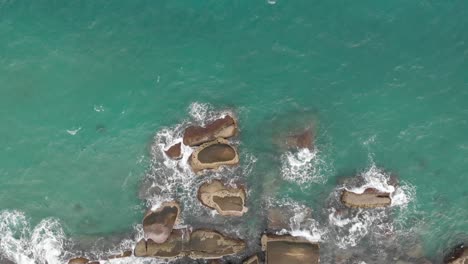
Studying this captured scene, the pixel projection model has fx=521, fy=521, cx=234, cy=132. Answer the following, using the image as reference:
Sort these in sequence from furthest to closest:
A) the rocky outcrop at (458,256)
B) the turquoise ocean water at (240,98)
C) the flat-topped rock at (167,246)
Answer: the flat-topped rock at (167,246), the rocky outcrop at (458,256), the turquoise ocean water at (240,98)

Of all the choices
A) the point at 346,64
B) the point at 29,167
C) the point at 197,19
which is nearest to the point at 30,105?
the point at 29,167

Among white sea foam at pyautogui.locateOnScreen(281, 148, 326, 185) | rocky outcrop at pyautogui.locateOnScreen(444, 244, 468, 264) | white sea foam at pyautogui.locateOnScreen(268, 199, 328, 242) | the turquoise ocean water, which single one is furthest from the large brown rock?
rocky outcrop at pyautogui.locateOnScreen(444, 244, 468, 264)

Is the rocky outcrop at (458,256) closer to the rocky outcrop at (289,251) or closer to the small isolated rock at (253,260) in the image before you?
the rocky outcrop at (289,251)

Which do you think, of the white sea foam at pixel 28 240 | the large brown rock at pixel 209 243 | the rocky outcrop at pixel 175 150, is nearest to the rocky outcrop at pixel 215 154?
the rocky outcrop at pixel 175 150

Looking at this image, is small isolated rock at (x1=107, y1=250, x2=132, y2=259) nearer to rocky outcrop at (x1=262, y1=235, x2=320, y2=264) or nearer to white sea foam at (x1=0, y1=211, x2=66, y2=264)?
white sea foam at (x1=0, y1=211, x2=66, y2=264)

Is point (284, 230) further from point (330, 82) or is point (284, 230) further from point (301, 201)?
point (330, 82)

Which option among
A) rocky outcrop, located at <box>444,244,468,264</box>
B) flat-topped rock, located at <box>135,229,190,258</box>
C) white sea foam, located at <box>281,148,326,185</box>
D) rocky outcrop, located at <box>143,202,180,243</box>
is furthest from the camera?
flat-topped rock, located at <box>135,229,190,258</box>

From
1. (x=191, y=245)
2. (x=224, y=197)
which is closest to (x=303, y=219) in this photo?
(x=224, y=197)
